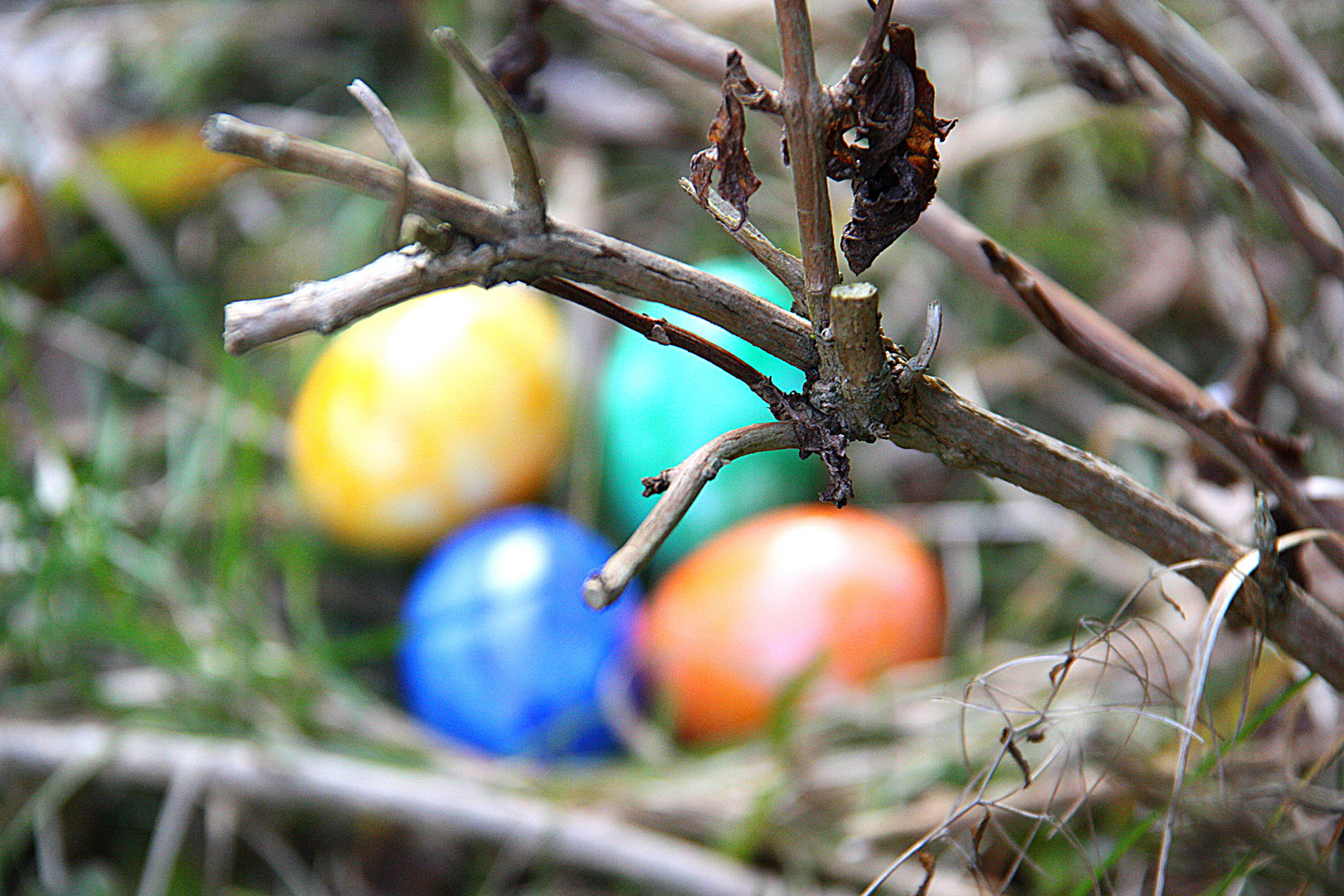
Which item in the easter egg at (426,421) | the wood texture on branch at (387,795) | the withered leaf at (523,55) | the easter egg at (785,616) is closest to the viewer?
the withered leaf at (523,55)

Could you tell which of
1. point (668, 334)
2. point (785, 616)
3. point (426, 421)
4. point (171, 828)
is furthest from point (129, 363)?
point (668, 334)

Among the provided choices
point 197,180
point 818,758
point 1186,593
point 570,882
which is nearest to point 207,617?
point 570,882

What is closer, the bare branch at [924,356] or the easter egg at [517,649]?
the bare branch at [924,356]

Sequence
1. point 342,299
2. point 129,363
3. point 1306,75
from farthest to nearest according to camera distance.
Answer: point 129,363, point 1306,75, point 342,299

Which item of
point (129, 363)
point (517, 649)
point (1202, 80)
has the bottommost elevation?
point (517, 649)

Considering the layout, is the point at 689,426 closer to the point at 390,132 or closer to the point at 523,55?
the point at 523,55

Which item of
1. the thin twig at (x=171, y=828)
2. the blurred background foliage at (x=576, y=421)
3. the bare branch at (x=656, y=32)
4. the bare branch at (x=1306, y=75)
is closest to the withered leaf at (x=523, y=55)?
the bare branch at (x=656, y=32)

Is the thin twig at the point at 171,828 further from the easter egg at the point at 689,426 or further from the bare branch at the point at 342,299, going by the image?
the bare branch at the point at 342,299

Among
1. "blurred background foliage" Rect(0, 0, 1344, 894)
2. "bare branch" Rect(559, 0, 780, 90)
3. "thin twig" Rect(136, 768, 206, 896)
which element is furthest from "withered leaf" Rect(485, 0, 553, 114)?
"thin twig" Rect(136, 768, 206, 896)
